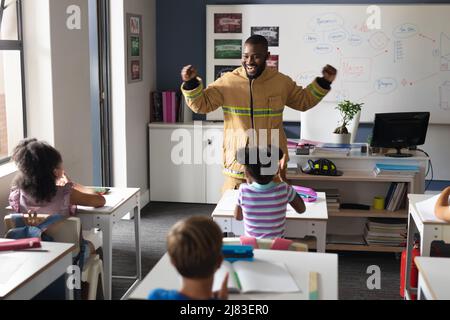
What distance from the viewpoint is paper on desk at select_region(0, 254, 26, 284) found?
99.5 inches

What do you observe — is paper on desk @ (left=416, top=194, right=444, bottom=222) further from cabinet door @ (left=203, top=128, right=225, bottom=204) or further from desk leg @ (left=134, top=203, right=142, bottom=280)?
cabinet door @ (left=203, top=128, right=225, bottom=204)

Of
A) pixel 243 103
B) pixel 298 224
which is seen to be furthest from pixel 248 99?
pixel 298 224

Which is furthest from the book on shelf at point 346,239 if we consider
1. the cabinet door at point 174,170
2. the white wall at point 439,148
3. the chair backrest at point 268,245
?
the chair backrest at point 268,245

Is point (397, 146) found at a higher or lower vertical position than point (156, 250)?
higher

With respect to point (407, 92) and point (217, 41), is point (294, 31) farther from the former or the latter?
point (407, 92)

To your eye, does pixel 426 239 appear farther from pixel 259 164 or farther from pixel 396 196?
pixel 396 196

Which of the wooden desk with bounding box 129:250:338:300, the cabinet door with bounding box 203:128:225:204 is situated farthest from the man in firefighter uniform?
the cabinet door with bounding box 203:128:225:204

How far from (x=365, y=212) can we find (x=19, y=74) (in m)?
2.71

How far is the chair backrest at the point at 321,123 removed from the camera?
5.38 metres

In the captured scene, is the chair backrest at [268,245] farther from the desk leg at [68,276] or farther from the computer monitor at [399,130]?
the computer monitor at [399,130]

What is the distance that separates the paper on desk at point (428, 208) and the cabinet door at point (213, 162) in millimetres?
2818
